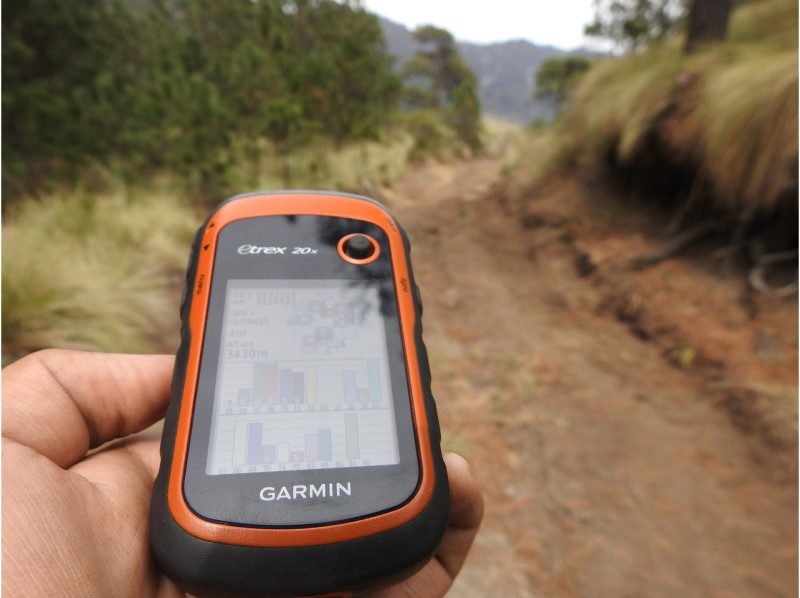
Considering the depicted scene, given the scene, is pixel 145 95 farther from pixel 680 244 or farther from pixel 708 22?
pixel 708 22

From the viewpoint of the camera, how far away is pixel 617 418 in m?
3.33

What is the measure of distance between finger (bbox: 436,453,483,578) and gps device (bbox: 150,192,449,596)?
0.32 feet

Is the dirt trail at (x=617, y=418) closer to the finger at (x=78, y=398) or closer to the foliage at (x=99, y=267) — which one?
the finger at (x=78, y=398)

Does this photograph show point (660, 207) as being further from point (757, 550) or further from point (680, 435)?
point (757, 550)

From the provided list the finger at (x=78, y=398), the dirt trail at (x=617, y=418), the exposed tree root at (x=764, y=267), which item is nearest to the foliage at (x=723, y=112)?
the exposed tree root at (x=764, y=267)

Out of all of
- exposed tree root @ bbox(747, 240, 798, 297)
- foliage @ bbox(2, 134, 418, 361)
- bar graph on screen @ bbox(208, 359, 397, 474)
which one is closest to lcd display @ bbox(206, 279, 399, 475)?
bar graph on screen @ bbox(208, 359, 397, 474)

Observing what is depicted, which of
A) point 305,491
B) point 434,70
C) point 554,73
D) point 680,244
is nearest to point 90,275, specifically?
point 305,491

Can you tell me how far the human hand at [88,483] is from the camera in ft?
3.11

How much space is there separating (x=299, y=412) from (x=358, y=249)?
51cm

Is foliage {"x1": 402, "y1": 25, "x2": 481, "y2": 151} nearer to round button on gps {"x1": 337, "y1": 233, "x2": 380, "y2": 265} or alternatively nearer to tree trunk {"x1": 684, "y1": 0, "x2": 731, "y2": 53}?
tree trunk {"x1": 684, "y1": 0, "x2": 731, "y2": 53}

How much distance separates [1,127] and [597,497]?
270 inches

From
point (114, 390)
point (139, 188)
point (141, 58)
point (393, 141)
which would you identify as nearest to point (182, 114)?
point (139, 188)

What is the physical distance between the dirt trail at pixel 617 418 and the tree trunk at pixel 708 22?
6.55ft

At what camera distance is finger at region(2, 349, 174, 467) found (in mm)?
1138
